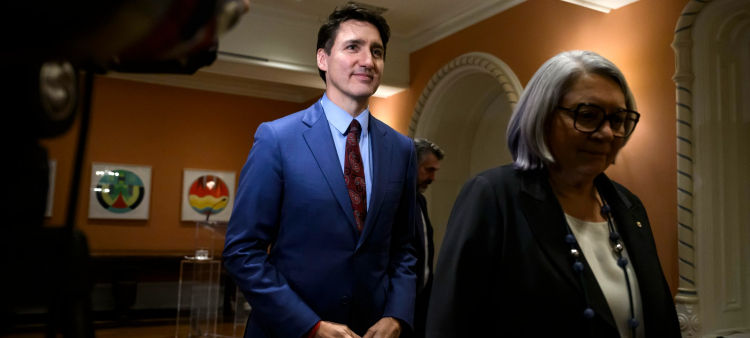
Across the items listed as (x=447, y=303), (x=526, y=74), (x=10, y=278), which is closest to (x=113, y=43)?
(x=10, y=278)

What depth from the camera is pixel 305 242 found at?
136 centimetres

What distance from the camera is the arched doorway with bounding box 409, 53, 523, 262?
5340 mm

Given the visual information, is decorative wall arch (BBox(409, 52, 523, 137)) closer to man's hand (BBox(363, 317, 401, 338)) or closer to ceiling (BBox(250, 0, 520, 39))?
ceiling (BBox(250, 0, 520, 39))

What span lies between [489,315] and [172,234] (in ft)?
22.3

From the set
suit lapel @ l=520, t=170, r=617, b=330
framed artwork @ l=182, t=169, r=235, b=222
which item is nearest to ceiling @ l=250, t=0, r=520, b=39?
framed artwork @ l=182, t=169, r=235, b=222

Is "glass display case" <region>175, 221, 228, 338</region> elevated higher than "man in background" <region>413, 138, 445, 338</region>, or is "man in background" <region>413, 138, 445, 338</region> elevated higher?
"man in background" <region>413, 138, 445, 338</region>

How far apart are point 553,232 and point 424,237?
2.06 m

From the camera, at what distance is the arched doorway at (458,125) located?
534 cm

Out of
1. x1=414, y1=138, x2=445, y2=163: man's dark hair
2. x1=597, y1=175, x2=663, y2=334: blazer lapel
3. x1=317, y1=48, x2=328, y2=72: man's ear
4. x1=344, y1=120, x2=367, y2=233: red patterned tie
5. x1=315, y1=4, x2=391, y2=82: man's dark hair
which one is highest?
x1=315, y1=4, x2=391, y2=82: man's dark hair

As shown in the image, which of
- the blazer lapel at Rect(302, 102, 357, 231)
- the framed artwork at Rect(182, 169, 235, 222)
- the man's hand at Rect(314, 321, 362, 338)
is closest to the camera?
the man's hand at Rect(314, 321, 362, 338)

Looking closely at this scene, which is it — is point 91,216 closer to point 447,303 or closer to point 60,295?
point 447,303

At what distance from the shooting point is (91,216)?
6848 millimetres

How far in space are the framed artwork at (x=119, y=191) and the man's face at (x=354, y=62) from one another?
625 centimetres

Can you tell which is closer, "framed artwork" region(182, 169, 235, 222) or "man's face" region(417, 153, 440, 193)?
"man's face" region(417, 153, 440, 193)
